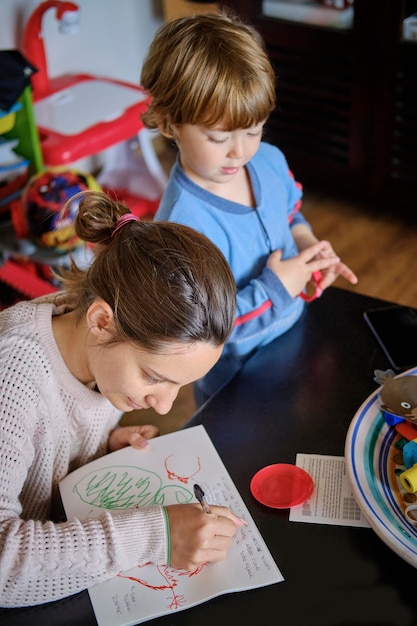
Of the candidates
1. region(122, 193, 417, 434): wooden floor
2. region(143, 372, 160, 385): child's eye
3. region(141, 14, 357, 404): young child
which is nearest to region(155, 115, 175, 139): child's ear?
region(141, 14, 357, 404): young child

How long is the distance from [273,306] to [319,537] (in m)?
0.44

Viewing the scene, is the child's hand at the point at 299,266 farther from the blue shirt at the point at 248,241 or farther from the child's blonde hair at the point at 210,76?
the child's blonde hair at the point at 210,76

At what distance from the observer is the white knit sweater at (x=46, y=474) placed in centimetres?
87

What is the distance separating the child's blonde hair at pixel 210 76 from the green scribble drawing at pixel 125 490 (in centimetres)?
55

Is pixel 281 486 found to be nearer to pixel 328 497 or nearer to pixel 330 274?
pixel 328 497

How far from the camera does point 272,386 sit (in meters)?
1.16

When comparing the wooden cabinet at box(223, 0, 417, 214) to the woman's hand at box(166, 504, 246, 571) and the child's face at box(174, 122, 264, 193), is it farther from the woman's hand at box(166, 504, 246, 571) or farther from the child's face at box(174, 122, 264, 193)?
the woman's hand at box(166, 504, 246, 571)

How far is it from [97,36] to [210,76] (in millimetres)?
2163

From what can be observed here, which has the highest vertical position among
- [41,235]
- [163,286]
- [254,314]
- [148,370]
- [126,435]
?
[163,286]

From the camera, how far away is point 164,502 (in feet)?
3.23

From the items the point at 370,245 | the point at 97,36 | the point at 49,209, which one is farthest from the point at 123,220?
the point at 97,36

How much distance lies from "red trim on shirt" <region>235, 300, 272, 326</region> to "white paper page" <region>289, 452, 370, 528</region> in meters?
0.29

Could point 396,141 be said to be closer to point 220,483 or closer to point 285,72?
point 285,72

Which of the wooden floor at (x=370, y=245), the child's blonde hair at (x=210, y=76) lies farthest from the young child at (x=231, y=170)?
the wooden floor at (x=370, y=245)
